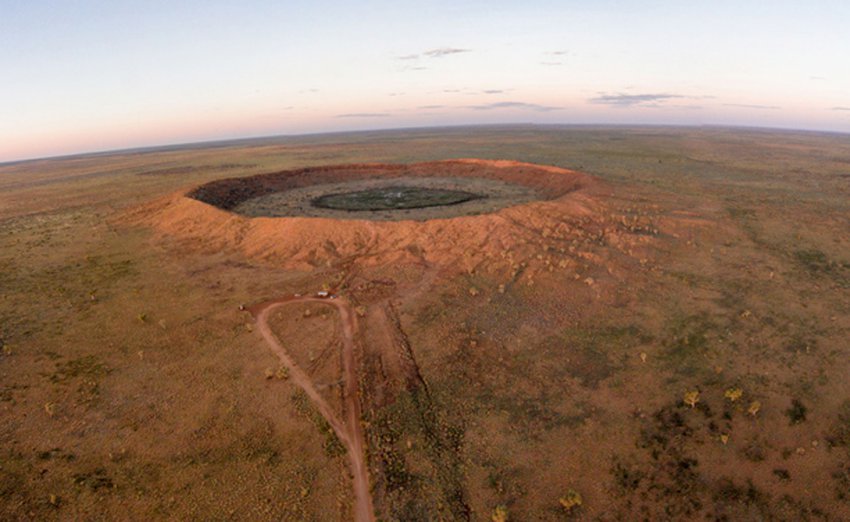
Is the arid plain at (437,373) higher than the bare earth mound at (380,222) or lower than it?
lower

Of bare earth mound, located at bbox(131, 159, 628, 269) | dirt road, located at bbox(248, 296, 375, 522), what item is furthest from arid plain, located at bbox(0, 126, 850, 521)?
bare earth mound, located at bbox(131, 159, 628, 269)

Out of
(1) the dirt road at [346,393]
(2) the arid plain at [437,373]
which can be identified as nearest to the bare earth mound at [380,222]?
(2) the arid plain at [437,373]

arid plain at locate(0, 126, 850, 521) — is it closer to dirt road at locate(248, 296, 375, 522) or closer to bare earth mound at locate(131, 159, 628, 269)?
dirt road at locate(248, 296, 375, 522)

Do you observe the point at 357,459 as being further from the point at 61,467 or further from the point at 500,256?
the point at 500,256

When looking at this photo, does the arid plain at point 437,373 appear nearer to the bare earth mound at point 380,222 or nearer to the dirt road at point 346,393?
the dirt road at point 346,393

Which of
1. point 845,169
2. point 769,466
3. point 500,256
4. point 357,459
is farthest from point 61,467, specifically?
point 845,169
